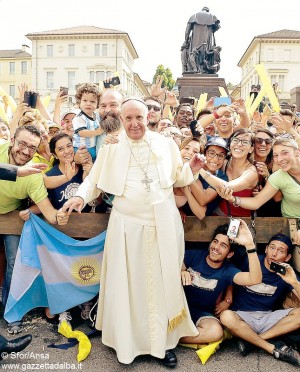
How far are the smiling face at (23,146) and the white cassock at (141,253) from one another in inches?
25.4

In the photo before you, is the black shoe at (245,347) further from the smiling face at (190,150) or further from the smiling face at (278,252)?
the smiling face at (190,150)

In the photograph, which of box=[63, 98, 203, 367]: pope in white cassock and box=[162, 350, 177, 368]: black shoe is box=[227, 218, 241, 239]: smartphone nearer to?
box=[63, 98, 203, 367]: pope in white cassock

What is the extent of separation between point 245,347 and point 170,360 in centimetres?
63

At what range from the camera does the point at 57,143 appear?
3.74 meters

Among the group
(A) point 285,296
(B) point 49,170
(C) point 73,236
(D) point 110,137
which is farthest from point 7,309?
(A) point 285,296

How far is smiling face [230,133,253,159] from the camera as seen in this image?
364 cm

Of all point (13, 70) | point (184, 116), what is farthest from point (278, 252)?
point (13, 70)

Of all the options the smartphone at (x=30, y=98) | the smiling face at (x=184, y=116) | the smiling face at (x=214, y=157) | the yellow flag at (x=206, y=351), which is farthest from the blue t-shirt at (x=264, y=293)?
the smartphone at (x=30, y=98)

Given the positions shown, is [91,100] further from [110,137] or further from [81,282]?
[81,282]

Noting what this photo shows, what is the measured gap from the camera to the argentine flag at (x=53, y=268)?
3.53 m

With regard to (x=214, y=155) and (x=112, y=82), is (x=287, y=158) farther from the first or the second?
(x=112, y=82)

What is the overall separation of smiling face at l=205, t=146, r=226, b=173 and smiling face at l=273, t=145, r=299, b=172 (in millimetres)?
522

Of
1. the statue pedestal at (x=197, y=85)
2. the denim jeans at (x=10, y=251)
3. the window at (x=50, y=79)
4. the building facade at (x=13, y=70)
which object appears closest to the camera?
the denim jeans at (x=10, y=251)

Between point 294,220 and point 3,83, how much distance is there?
67404 mm
